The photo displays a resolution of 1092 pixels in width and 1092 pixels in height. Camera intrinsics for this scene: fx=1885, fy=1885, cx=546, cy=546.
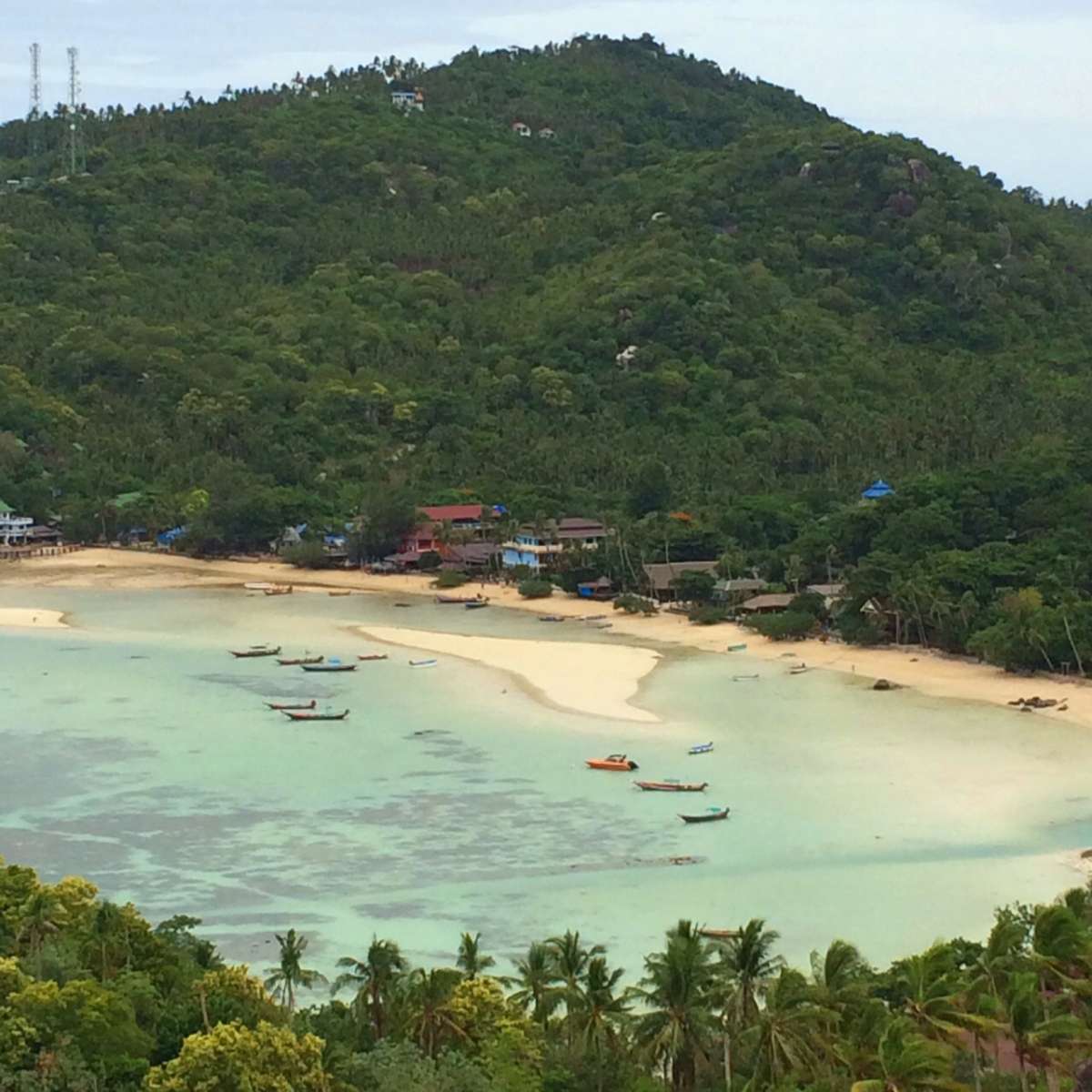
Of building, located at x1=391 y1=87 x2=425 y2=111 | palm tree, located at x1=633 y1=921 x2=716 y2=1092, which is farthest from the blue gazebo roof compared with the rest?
building, located at x1=391 y1=87 x2=425 y2=111

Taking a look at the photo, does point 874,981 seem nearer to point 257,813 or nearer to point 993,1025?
point 993,1025

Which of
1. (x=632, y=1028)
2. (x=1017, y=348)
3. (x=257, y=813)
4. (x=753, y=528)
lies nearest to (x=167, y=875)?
(x=257, y=813)

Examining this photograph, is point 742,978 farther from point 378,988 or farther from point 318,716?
point 318,716

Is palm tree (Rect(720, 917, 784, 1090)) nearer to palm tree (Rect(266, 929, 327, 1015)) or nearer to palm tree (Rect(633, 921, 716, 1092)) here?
palm tree (Rect(633, 921, 716, 1092))

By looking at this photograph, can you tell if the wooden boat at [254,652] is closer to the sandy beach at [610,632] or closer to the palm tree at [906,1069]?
the sandy beach at [610,632]

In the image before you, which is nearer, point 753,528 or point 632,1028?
point 632,1028

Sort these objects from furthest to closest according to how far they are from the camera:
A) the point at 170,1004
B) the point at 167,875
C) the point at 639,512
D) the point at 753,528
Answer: the point at 639,512
the point at 753,528
the point at 167,875
the point at 170,1004
